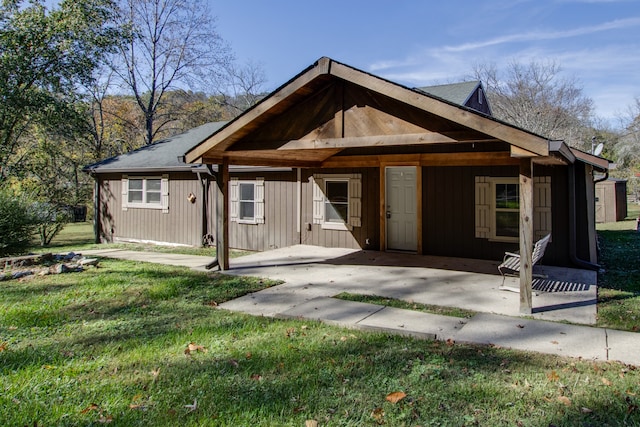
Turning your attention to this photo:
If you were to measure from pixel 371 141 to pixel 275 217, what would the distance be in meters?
5.75

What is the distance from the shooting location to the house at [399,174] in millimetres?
5605

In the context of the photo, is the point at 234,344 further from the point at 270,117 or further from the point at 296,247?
the point at 296,247

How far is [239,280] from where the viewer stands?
23.7 feet

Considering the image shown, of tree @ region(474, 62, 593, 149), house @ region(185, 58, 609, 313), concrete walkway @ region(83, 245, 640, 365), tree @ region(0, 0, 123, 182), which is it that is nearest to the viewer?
concrete walkway @ region(83, 245, 640, 365)

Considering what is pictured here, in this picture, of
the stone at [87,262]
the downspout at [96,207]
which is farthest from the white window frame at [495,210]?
the downspout at [96,207]

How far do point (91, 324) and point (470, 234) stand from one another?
275 inches

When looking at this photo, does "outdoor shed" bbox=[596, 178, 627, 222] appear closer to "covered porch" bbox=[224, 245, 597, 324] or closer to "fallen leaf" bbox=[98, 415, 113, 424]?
"covered porch" bbox=[224, 245, 597, 324]

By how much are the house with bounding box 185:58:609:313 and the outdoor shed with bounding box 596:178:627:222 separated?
11.8 m

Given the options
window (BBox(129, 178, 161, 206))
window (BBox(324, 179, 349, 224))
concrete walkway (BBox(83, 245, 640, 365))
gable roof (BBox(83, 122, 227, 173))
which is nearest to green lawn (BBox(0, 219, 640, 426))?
concrete walkway (BBox(83, 245, 640, 365))

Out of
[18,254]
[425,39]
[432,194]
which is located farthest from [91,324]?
[425,39]

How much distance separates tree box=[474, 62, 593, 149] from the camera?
28625 millimetres

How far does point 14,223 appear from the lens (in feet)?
30.5

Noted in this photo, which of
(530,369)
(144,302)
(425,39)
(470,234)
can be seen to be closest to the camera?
(530,369)

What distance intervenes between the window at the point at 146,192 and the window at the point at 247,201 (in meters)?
2.31
